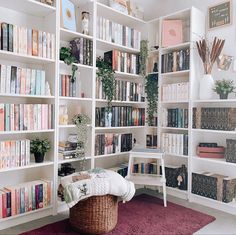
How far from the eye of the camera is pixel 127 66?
3.25 metres

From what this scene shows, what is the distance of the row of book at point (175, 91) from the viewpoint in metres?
3.05

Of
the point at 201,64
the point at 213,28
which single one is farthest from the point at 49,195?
the point at 213,28

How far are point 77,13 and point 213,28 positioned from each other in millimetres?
1606

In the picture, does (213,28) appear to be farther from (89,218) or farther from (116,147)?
(89,218)

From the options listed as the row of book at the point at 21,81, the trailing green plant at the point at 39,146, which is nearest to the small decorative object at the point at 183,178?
the trailing green plant at the point at 39,146

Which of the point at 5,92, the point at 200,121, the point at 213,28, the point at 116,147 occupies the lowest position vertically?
the point at 116,147

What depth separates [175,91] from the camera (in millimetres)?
3160

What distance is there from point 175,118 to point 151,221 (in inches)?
50.5

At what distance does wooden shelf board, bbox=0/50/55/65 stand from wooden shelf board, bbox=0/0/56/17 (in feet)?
1.61

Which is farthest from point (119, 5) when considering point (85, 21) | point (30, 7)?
point (30, 7)

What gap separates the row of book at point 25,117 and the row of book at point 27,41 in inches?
19.5

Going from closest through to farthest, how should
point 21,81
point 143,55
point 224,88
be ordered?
1. point 21,81
2. point 224,88
3. point 143,55

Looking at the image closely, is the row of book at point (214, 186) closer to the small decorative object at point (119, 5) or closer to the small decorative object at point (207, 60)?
the small decorative object at point (207, 60)

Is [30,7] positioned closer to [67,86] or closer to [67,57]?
[67,57]
